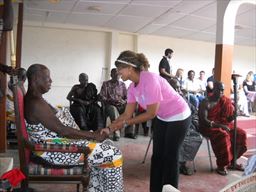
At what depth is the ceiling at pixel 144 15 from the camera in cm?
659

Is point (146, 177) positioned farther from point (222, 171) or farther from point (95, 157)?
point (95, 157)

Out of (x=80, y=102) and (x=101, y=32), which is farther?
(x=101, y=32)

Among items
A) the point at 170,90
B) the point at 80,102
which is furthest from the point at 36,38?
the point at 170,90

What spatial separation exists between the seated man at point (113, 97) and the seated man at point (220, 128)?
2008 millimetres

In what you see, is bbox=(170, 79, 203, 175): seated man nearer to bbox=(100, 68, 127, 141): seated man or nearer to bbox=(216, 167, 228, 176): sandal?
bbox=(216, 167, 228, 176): sandal

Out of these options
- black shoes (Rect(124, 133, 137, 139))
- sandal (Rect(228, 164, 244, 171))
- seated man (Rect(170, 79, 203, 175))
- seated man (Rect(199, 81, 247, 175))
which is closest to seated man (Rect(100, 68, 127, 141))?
black shoes (Rect(124, 133, 137, 139))

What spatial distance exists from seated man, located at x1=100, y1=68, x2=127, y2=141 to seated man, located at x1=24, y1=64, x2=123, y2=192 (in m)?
3.35

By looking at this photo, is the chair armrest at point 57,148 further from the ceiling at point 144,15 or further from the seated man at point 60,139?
the ceiling at point 144,15

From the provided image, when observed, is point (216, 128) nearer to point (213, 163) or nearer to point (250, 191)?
point (213, 163)

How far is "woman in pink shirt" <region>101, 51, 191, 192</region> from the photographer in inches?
93.7

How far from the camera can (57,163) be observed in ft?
7.41

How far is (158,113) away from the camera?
259 cm

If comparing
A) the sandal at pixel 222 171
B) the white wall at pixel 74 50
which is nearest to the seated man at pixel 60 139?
the sandal at pixel 222 171

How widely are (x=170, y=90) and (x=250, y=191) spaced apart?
59.8 inches
